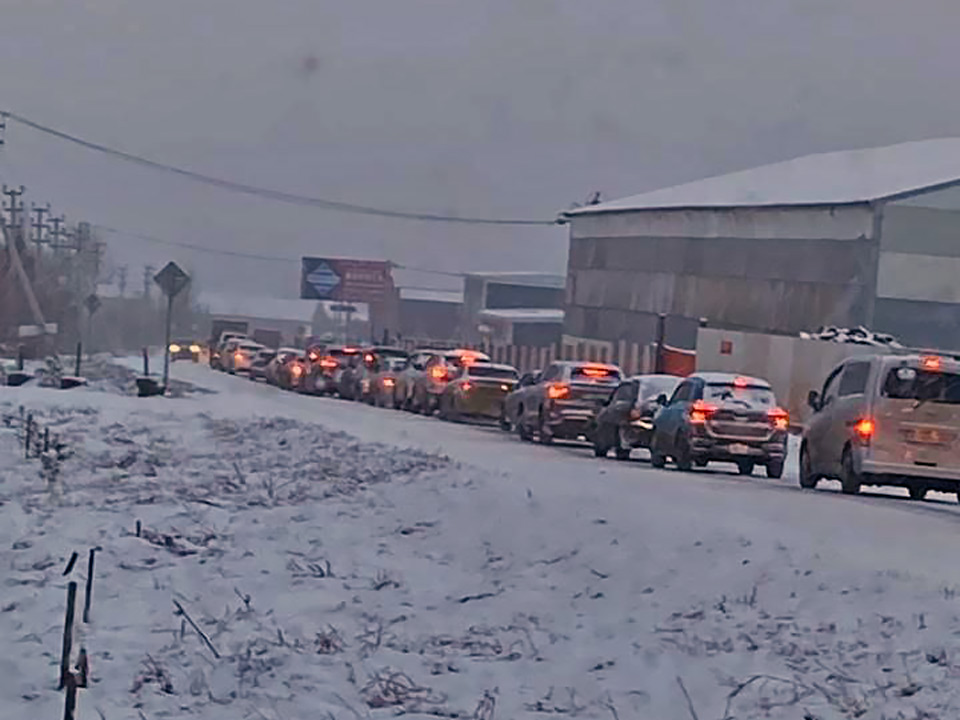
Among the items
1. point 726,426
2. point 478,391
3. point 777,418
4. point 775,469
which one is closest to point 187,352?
point 478,391

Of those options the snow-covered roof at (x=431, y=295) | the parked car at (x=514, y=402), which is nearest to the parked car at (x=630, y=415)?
the parked car at (x=514, y=402)

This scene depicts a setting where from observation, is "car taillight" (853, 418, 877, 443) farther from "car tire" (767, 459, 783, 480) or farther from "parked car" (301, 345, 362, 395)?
"parked car" (301, 345, 362, 395)

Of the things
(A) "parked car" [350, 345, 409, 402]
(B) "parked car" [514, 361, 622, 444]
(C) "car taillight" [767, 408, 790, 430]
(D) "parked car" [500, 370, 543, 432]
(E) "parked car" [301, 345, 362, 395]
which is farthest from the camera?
(E) "parked car" [301, 345, 362, 395]

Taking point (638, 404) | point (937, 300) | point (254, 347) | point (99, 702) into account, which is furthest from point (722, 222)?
point (99, 702)

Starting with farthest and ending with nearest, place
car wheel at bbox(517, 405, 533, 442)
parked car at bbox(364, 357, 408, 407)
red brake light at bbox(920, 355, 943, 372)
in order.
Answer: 1. parked car at bbox(364, 357, 408, 407)
2. car wheel at bbox(517, 405, 533, 442)
3. red brake light at bbox(920, 355, 943, 372)

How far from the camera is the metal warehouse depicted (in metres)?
59.5

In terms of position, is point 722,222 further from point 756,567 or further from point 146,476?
point 756,567

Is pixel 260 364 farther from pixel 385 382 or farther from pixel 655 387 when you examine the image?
pixel 655 387

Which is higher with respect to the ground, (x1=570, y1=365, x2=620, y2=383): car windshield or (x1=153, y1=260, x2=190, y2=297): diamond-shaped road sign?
(x1=153, y1=260, x2=190, y2=297): diamond-shaped road sign

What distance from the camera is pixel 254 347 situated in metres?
80.4

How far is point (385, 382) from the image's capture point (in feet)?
168

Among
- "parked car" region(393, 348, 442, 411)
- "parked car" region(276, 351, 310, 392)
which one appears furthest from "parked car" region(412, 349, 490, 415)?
"parked car" region(276, 351, 310, 392)

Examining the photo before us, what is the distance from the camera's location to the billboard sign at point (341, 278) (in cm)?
11588

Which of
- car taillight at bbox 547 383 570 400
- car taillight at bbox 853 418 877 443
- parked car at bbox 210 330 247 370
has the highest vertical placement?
car taillight at bbox 853 418 877 443
